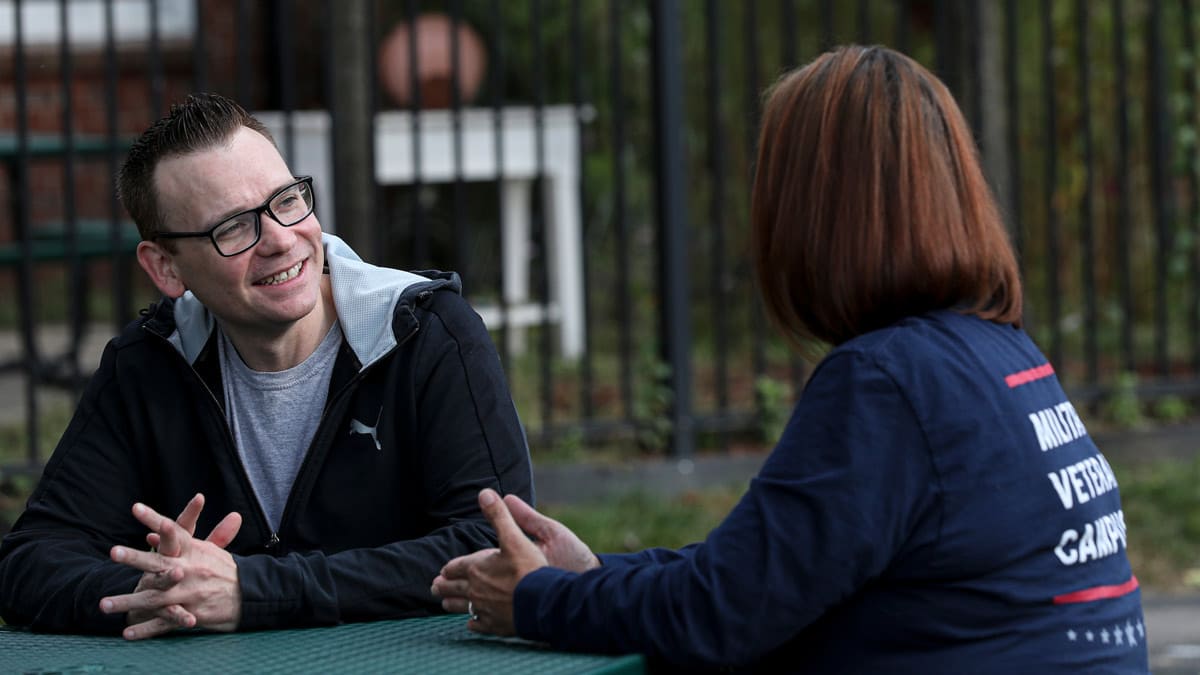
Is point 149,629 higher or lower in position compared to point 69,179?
lower

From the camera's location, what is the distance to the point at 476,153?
625 cm

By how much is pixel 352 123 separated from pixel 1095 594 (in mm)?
3772

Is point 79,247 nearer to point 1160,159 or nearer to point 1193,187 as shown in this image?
point 1160,159

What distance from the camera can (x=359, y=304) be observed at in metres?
2.52

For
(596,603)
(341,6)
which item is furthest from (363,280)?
(341,6)

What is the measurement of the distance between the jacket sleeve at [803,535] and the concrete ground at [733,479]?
2.59 m

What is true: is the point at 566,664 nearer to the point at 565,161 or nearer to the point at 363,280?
the point at 363,280

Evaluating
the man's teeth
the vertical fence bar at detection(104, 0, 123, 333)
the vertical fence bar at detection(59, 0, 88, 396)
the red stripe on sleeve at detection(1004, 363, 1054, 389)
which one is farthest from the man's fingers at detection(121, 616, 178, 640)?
the vertical fence bar at detection(59, 0, 88, 396)

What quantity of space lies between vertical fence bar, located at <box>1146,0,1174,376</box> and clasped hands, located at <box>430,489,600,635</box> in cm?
441

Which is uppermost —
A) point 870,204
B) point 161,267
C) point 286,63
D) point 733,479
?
point 286,63

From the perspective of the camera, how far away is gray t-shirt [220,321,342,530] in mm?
2520

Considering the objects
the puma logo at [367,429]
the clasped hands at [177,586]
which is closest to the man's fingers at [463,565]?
the clasped hands at [177,586]

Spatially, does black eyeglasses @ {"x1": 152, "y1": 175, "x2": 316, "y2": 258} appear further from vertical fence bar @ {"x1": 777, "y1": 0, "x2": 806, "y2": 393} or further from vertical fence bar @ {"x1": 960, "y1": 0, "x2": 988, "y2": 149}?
vertical fence bar @ {"x1": 960, "y1": 0, "x2": 988, "y2": 149}

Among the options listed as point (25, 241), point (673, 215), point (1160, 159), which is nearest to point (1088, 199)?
point (1160, 159)
